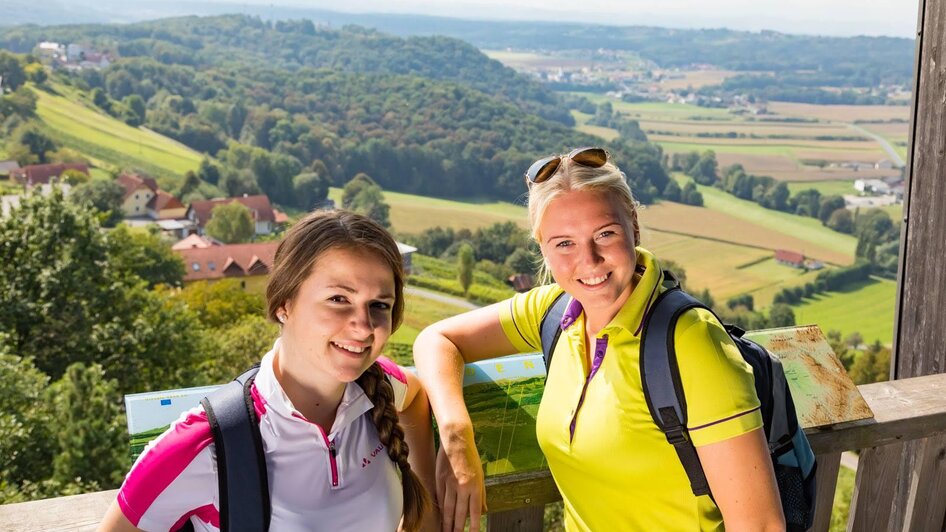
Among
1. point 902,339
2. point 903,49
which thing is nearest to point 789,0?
point 903,49

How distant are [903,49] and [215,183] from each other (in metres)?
50.8

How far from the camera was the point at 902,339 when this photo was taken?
2.32 m

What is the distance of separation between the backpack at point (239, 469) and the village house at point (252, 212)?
1724 inches

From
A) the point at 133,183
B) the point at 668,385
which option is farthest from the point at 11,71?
the point at 668,385

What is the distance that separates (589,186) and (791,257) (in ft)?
157

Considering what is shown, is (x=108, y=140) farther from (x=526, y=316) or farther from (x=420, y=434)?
(x=420, y=434)

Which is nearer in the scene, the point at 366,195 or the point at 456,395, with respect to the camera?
the point at 456,395

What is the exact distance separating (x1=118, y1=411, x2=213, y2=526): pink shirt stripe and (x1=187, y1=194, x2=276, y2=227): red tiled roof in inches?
1758

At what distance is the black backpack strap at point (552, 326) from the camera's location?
4.58ft

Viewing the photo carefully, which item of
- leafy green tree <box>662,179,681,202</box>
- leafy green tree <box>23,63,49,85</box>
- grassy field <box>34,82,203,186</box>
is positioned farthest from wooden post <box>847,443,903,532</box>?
leafy green tree <box>23,63,49,85</box>

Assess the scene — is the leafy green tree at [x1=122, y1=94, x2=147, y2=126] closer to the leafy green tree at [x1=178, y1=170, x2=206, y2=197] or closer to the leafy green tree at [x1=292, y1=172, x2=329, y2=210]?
the leafy green tree at [x1=178, y1=170, x2=206, y2=197]

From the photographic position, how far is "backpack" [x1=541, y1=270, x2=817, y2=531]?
1123mm

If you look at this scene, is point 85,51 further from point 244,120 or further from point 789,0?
point 789,0

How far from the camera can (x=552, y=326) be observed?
142 cm
